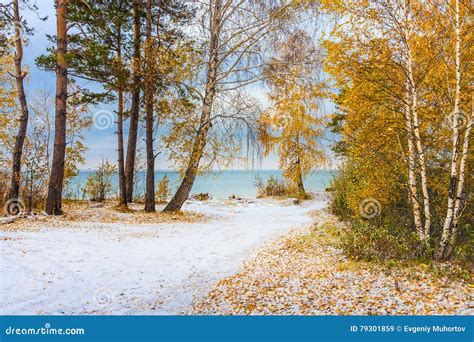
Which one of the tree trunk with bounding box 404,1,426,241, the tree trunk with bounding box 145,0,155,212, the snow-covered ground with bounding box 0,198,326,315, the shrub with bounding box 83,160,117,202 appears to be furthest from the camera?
the shrub with bounding box 83,160,117,202

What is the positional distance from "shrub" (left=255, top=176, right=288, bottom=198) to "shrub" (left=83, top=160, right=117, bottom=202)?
332 inches

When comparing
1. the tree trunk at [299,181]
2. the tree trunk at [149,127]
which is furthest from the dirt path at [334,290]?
the tree trunk at [299,181]

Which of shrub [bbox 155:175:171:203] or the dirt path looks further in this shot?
shrub [bbox 155:175:171:203]

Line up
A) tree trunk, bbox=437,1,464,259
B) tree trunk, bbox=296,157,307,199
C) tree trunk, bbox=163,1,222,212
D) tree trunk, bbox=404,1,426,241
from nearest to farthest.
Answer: tree trunk, bbox=437,1,464,259
tree trunk, bbox=404,1,426,241
tree trunk, bbox=163,1,222,212
tree trunk, bbox=296,157,307,199

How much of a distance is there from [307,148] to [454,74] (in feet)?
41.3

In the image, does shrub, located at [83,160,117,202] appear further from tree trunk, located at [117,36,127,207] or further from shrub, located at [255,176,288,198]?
shrub, located at [255,176,288,198]

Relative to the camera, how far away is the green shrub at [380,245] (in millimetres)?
6168

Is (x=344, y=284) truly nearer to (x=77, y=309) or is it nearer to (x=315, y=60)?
(x=77, y=309)

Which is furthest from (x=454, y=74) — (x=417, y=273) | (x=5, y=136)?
(x=5, y=136)

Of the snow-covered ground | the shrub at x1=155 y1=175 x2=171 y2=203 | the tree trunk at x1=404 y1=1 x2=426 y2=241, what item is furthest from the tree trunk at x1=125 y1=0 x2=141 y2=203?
the tree trunk at x1=404 y1=1 x2=426 y2=241

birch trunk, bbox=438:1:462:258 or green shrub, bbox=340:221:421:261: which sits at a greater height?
birch trunk, bbox=438:1:462:258

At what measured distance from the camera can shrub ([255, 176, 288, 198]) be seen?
2169 cm

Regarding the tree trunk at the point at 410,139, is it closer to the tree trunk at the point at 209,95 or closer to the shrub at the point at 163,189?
the tree trunk at the point at 209,95

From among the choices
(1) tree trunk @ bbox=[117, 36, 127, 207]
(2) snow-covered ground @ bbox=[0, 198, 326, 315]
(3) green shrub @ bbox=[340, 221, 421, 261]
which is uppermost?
(1) tree trunk @ bbox=[117, 36, 127, 207]
